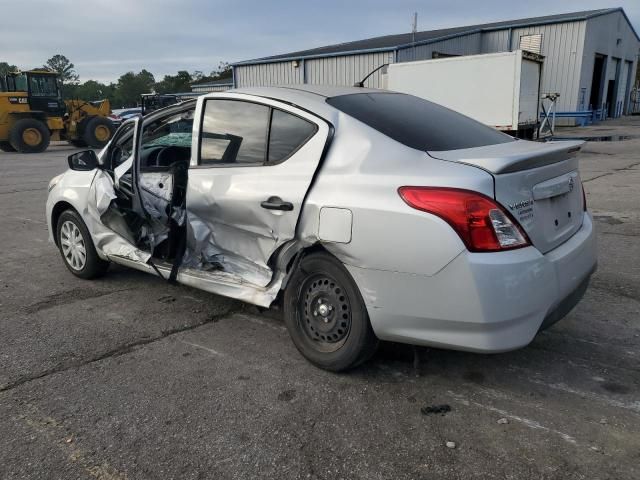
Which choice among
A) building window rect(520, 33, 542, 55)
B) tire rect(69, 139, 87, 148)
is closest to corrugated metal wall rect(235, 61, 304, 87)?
tire rect(69, 139, 87, 148)

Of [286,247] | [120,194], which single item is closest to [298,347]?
[286,247]

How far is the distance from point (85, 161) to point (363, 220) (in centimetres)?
308

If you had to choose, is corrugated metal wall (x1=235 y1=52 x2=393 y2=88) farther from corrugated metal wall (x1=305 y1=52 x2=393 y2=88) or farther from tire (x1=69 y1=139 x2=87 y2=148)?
tire (x1=69 y1=139 x2=87 y2=148)

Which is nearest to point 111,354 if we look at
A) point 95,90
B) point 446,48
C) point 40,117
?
point 40,117

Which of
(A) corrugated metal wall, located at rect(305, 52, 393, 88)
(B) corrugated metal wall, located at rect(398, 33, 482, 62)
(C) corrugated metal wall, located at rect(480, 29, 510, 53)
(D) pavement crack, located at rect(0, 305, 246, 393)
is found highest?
(C) corrugated metal wall, located at rect(480, 29, 510, 53)

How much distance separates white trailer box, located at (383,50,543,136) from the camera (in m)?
15.3

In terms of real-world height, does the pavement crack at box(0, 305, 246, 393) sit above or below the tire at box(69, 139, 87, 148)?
below

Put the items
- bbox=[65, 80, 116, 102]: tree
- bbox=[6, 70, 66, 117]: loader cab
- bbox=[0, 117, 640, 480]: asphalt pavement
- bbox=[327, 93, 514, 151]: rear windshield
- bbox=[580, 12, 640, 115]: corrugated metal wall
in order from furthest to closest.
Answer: bbox=[65, 80, 116, 102]: tree
bbox=[580, 12, 640, 115]: corrugated metal wall
bbox=[6, 70, 66, 117]: loader cab
bbox=[327, 93, 514, 151]: rear windshield
bbox=[0, 117, 640, 480]: asphalt pavement

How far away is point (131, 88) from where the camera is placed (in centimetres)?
8850

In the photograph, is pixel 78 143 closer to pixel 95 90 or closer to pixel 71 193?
pixel 71 193

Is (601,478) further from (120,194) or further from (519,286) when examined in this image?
(120,194)

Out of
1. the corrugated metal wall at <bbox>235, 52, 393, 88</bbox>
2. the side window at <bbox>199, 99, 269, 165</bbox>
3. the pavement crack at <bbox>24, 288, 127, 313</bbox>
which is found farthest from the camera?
the corrugated metal wall at <bbox>235, 52, 393, 88</bbox>

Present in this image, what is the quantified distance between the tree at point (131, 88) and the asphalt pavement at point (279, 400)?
3350 inches

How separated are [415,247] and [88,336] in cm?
248
